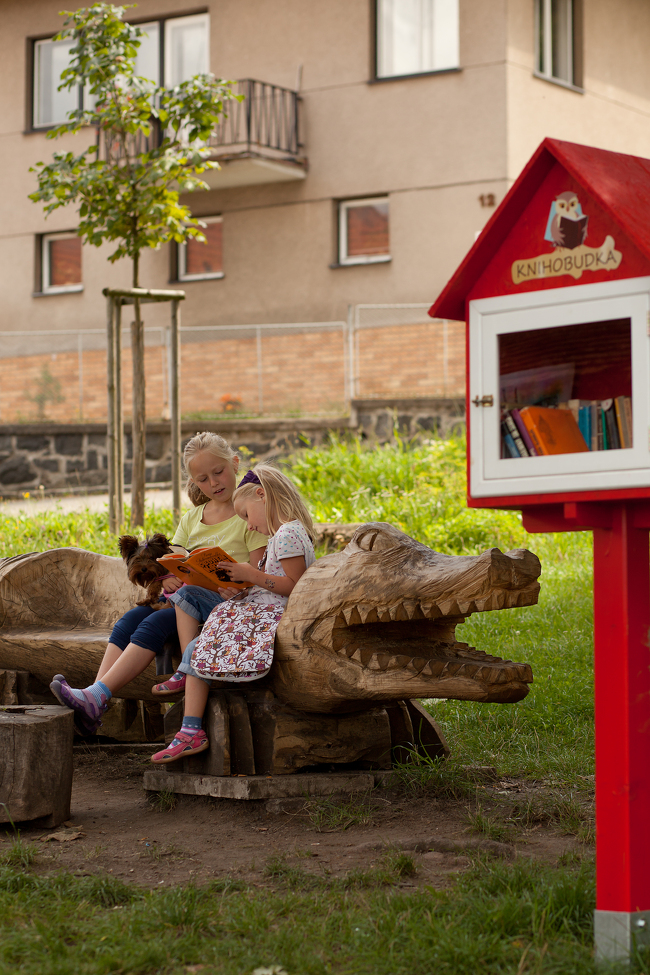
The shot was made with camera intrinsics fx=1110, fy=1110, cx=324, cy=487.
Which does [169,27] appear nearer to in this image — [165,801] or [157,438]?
[157,438]

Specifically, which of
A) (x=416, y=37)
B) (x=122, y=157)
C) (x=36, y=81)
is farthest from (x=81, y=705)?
(x=36, y=81)

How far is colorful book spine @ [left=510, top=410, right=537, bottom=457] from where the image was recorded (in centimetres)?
308

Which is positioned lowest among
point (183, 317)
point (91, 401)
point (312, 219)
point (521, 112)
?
point (91, 401)

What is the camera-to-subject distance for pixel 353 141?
1603 centimetres

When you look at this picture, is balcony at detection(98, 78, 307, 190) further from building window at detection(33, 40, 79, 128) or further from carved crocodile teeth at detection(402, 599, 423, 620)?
carved crocodile teeth at detection(402, 599, 423, 620)

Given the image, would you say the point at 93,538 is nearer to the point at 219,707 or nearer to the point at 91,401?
the point at 219,707

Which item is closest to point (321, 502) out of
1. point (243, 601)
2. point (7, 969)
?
point (243, 601)

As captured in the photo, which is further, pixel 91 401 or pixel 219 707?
pixel 91 401

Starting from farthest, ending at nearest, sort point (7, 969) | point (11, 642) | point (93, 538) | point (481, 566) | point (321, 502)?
1. point (321, 502)
2. point (93, 538)
3. point (11, 642)
4. point (481, 566)
5. point (7, 969)

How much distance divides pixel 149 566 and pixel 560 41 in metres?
14.1

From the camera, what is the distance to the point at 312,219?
16531mm

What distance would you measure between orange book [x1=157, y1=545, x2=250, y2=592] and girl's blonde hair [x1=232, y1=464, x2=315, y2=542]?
0.28 meters

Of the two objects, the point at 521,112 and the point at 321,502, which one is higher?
the point at 521,112

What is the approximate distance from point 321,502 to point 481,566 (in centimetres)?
655
